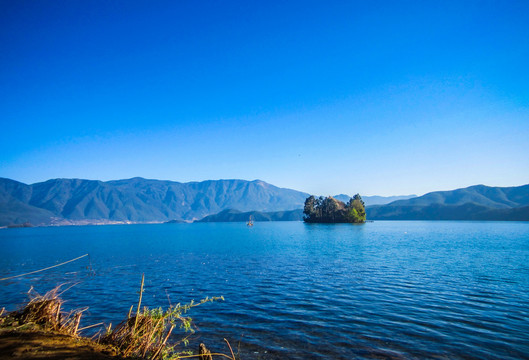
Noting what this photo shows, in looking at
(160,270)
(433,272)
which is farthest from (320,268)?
(160,270)

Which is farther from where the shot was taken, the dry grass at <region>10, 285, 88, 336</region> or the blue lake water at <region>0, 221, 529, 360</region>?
the blue lake water at <region>0, 221, 529, 360</region>

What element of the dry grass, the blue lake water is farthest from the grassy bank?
the blue lake water

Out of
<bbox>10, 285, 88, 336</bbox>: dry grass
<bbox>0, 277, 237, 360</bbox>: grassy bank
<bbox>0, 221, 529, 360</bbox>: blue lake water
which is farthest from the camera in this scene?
<bbox>0, 221, 529, 360</bbox>: blue lake water

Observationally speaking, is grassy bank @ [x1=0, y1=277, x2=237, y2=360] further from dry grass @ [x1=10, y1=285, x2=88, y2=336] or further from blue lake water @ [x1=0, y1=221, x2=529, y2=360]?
blue lake water @ [x1=0, y1=221, x2=529, y2=360]

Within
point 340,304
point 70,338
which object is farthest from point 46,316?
point 340,304

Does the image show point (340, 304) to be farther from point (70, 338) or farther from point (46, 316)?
point (46, 316)

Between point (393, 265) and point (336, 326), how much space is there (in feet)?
79.8

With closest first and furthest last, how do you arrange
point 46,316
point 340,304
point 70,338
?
1. point 70,338
2. point 46,316
3. point 340,304

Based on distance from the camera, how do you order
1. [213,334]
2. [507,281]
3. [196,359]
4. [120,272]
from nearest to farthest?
[196,359] < [213,334] < [507,281] < [120,272]

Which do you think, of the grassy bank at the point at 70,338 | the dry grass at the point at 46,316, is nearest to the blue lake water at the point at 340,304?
the grassy bank at the point at 70,338

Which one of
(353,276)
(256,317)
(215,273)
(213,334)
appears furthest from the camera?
(215,273)

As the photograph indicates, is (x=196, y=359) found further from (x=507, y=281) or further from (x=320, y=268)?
(x=507, y=281)

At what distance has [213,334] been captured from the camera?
16172 mm

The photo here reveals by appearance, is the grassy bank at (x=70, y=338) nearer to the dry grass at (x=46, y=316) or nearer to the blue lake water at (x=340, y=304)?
the dry grass at (x=46, y=316)
